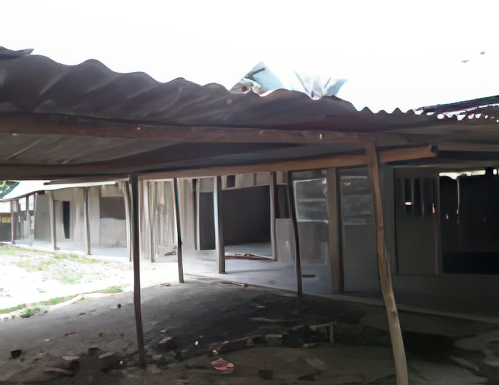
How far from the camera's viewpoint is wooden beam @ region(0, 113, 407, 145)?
2260mm

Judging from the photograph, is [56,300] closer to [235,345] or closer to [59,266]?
[235,345]

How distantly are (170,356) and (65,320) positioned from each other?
2.27 meters

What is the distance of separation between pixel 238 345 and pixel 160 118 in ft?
9.78

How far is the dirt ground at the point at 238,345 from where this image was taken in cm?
389

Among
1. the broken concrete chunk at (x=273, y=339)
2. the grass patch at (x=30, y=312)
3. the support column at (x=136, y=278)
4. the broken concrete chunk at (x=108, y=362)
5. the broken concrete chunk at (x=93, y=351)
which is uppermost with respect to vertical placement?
the support column at (x=136, y=278)

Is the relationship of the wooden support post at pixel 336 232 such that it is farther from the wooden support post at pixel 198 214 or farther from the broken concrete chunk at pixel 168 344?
the wooden support post at pixel 198 214

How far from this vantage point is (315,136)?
312 cm

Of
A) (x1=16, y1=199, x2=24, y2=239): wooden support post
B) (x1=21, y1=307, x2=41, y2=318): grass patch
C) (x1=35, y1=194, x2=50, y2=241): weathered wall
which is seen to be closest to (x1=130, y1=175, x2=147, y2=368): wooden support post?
(x1=21, y1=307, x2=41, y2=318): grass patch

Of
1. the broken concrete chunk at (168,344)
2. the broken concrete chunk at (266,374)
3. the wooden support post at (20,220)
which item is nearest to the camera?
the broken concrete chunk at (266,374)

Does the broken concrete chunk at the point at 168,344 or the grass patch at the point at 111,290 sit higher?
the broken concrete chunk at the point at 168,344

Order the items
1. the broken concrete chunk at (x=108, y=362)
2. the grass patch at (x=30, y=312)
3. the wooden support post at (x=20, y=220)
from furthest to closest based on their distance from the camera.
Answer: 1. the wooden support post at (x=20, y=220)
2. the grass patch at (x=30, y=312)
3. the broken concrete chunk at (x=108, y=362)

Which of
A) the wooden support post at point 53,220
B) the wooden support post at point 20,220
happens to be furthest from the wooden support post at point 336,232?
the wooden support post at point 20,220

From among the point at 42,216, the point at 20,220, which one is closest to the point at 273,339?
the point at 42,216

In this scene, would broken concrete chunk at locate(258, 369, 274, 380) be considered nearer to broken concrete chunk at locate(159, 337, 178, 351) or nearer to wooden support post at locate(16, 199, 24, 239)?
broken concrete chunk at locate(159, 337, 178, 351)
